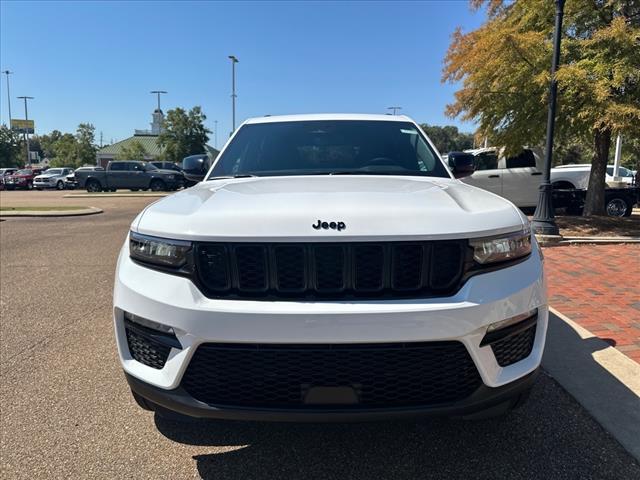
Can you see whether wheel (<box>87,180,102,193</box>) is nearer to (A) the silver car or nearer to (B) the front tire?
(A) the silver car

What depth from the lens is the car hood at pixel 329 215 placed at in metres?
1.99

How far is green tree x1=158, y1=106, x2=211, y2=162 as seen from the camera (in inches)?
1987

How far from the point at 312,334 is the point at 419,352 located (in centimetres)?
44

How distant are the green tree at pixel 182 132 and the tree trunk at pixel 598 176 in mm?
43880

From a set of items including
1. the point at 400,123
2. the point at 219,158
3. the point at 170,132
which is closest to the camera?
the point at 219,158

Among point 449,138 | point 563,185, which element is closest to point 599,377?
point 563,185

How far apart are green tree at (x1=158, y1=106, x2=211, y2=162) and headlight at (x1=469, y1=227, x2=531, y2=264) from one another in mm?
50591

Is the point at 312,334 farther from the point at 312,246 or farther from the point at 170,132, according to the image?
the point at 170,132

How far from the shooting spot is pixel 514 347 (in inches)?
83.2

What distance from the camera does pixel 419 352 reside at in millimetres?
1963

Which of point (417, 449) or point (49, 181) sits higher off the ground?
point (49, 181)

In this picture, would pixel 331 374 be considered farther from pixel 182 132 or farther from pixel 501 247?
pixel 182 132

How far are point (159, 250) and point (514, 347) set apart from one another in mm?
1599

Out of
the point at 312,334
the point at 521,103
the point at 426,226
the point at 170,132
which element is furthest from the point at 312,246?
the point at 170,132
